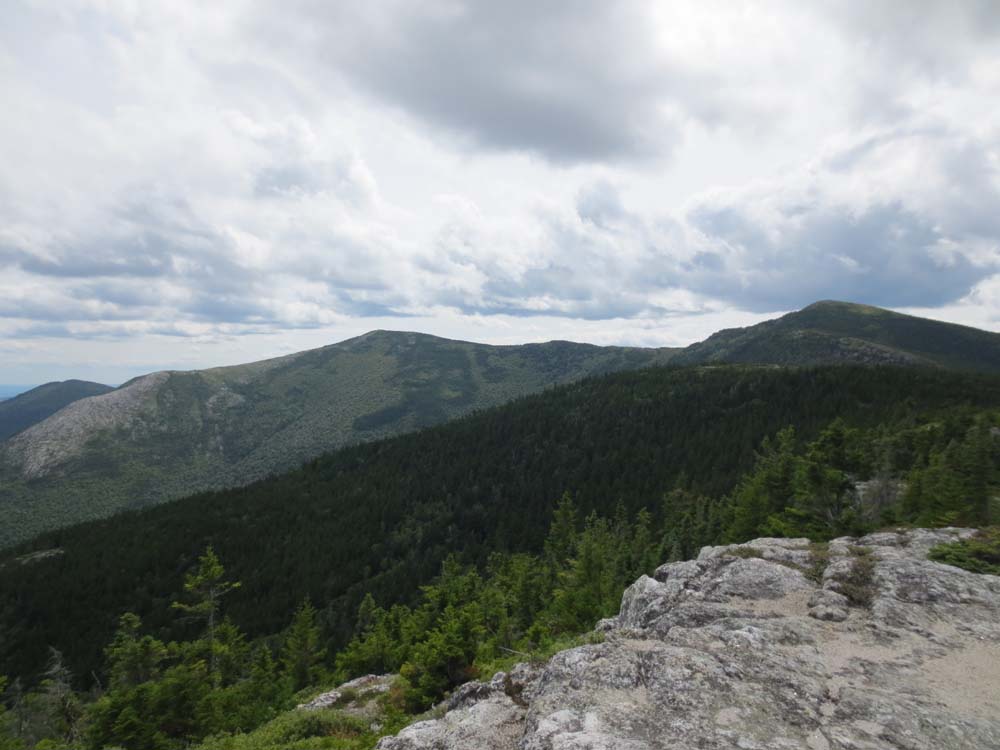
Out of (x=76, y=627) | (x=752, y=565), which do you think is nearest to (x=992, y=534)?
(x=752, y=565)

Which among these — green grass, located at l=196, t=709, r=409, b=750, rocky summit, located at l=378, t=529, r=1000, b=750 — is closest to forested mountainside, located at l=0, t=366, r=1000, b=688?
rocky summit, located at l=378, t=529, r=1000, b=750

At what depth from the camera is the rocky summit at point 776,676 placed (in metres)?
9.87

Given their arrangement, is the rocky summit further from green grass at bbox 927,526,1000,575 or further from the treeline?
the treeline

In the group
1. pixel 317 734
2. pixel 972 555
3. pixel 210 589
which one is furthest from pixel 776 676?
pixel 210 589

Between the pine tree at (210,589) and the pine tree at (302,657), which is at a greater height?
the pine tree at (210,589)

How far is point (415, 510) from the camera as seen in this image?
166m

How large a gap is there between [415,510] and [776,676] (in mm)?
164300

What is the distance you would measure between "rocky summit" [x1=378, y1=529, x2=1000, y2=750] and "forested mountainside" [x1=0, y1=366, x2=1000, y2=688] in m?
40.7

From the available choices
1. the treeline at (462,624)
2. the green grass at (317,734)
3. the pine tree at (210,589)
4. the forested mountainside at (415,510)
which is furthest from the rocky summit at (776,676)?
the forested mountainside at (415,510)

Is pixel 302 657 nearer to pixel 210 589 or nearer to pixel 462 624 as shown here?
pixel 210 589

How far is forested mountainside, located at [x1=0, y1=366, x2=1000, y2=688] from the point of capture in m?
114

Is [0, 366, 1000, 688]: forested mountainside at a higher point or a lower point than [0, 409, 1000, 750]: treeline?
lower

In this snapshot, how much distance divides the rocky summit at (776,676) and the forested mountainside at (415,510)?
4070 centimetres

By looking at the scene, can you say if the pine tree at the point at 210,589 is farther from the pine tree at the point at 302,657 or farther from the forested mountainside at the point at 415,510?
the forested mountainside at the point at 415,510
